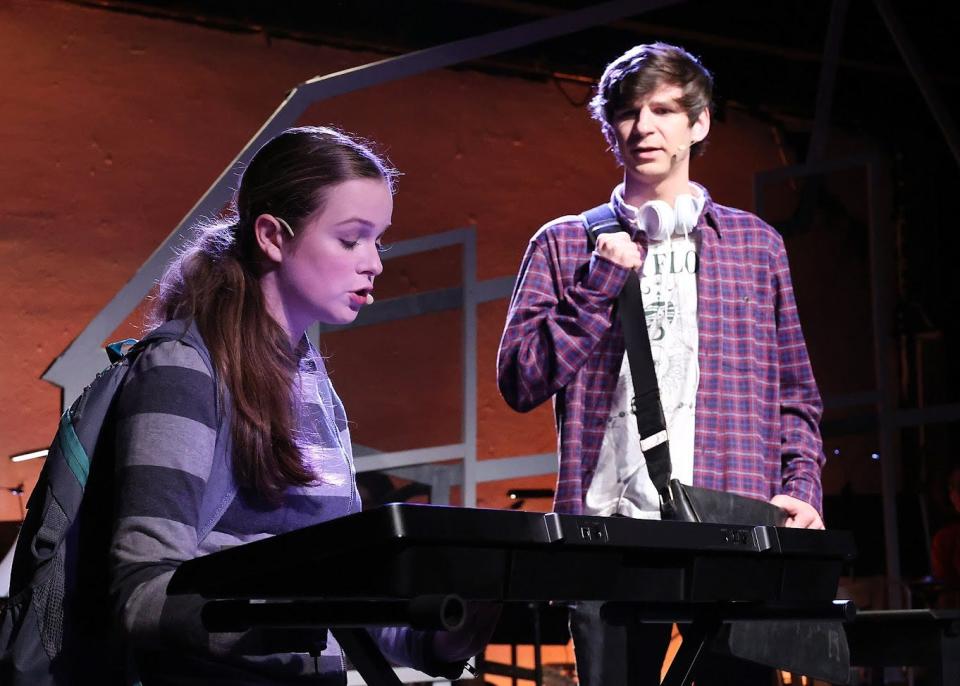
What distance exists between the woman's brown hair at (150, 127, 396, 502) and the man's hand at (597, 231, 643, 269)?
2.05ft

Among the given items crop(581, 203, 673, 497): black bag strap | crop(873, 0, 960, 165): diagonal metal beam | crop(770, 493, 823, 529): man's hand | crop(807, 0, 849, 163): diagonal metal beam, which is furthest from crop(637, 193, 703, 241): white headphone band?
crop(873, 0, 960, 165): diagonal metal beam

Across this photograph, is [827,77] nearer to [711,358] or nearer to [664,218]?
[664,218]

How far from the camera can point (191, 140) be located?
466 cm

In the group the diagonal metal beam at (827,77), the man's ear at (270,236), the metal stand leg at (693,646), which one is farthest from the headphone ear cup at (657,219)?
the diagonal metal beam at (827,77)

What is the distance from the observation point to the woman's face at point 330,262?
5.09 feet

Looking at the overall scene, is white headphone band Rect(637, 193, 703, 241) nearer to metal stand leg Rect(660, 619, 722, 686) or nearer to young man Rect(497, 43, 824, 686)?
young man Rect(497, 43, 824, 686)

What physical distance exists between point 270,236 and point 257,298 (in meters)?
Answer: 0.09

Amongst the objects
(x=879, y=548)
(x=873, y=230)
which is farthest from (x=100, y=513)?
(x=879, y=548)

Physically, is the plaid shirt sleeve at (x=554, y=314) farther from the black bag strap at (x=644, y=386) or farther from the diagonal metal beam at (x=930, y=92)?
the diagonal metal beam at (x=930, y=92)

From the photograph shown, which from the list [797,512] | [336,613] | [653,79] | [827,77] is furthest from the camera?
[827,77]

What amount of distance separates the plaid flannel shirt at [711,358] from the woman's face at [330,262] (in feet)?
2.35

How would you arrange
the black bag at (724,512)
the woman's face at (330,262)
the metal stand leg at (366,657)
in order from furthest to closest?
the black bag at (724,512)
the woman's face at (330,262)
the metal stand leg at (366,657)

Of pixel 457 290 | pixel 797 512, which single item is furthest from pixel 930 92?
pixel 797 512

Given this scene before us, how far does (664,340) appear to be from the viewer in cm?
227
